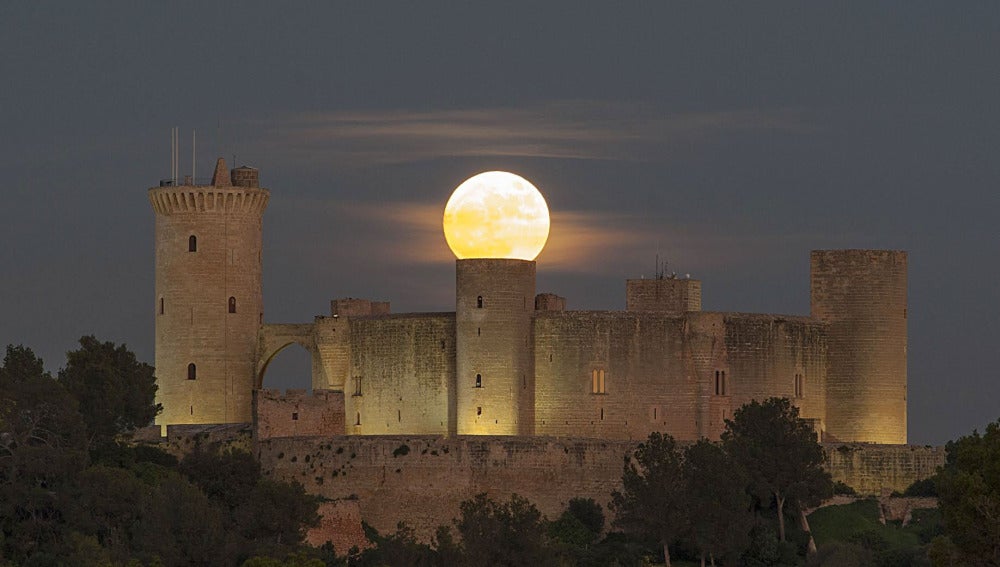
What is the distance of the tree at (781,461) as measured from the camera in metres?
79.9

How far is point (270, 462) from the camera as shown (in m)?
82.6

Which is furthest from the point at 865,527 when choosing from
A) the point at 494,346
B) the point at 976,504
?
the point at 976,504

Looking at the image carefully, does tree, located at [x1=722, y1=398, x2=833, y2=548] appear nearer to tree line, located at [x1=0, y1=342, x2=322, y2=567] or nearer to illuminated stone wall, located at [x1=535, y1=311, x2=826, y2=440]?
illuminated stone wall, located at [x1=535, y1=311, x2=826, y2=440]

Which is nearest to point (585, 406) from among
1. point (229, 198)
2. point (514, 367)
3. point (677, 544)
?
point (514, 367)

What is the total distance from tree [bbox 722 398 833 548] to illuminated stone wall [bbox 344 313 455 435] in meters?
9.79

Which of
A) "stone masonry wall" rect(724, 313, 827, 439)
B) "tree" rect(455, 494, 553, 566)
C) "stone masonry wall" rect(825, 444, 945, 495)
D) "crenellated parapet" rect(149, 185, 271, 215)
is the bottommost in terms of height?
"tree" rect(455, 494, 553, 566)

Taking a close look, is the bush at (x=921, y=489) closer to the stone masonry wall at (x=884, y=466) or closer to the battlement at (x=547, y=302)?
the stone masonry wall at (x=884, y=466)

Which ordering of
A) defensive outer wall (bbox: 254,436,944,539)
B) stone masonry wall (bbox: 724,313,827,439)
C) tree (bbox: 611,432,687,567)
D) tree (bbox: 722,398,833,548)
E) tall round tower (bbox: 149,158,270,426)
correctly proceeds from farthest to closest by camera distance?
1. tall round tower (bbox: 149,158,270,426)
2. stone masonry wall (bbox: 724,313,827,439)
3. defensive outer wall (bbox: 254,436,944,539)
4. tree (bbox: 722,398,833,548)
5. tree (bbox: 611,432,687,567)

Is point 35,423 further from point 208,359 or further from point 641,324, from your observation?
point 641,324

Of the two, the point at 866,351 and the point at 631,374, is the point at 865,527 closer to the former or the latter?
the point at 631,374

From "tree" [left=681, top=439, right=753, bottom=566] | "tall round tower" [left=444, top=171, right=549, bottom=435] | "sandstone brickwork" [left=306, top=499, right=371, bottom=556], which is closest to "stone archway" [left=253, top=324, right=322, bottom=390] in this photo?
"tall round tower" [left=444, top=171, right=549, bottom=435]

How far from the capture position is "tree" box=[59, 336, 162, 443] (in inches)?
3312

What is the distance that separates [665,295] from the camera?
87.4 m

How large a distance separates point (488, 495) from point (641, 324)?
8.20 metres
